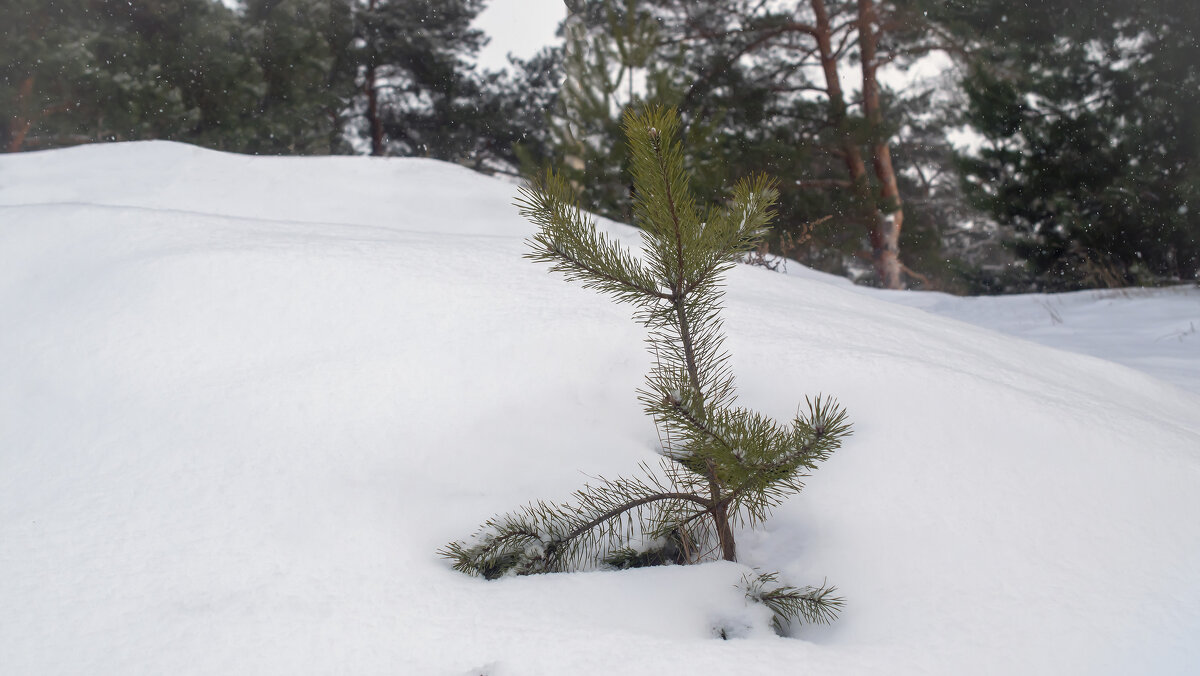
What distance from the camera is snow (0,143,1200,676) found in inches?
37.1

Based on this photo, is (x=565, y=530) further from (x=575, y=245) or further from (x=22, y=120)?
(x=22, y=120)

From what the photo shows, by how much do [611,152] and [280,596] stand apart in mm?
6819

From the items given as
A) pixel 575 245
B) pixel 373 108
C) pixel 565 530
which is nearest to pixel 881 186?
pixel 373 108

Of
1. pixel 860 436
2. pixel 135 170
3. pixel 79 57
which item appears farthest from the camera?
pixel 79 57

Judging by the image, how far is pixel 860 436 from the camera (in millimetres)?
1377

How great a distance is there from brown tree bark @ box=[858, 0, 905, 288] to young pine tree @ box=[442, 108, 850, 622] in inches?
417

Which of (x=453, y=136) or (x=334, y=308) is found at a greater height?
(x=453, y=136)

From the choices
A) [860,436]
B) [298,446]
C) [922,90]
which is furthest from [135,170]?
[922,90]

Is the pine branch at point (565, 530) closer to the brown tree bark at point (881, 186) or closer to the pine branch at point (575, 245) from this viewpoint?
the pine branch at point (575, 245)

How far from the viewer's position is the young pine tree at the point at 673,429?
104cm

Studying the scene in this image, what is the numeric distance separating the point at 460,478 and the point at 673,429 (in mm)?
390

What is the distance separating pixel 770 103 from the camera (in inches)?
457

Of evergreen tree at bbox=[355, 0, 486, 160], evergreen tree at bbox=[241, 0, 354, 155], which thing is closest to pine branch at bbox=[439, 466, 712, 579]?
evergreen tree at bbox=[241, 0, 354, 155]

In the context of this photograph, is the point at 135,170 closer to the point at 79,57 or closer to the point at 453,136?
the point at 79,57
